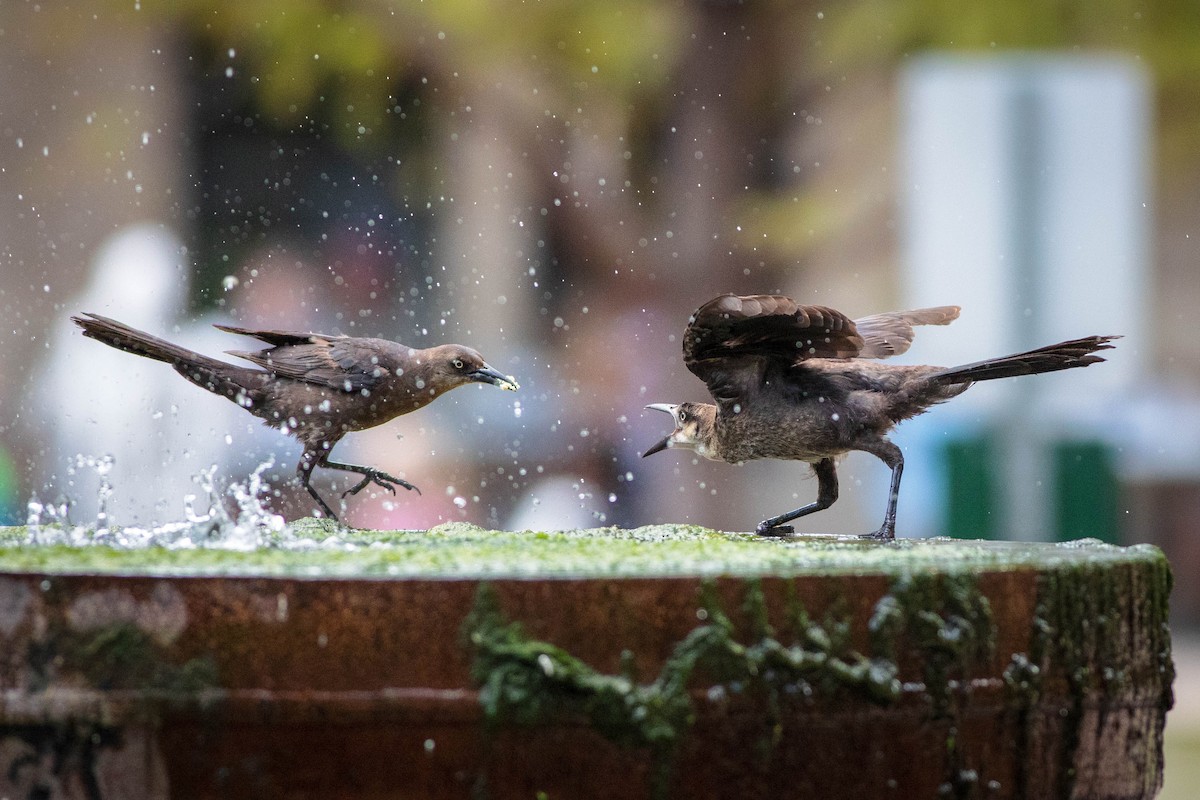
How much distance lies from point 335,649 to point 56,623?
45 cm

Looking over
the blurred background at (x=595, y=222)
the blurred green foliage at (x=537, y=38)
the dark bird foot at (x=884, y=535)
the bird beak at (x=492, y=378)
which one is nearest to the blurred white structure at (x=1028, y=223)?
the blurred background at (x=595, y=222)

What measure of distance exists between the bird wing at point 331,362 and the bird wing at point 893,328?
169 centimetres

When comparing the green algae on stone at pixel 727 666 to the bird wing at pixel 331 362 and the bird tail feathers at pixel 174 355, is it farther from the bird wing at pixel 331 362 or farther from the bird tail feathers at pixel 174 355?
the bird wing at pixel 331 362

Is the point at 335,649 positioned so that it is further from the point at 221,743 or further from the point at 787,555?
the point at 787,555

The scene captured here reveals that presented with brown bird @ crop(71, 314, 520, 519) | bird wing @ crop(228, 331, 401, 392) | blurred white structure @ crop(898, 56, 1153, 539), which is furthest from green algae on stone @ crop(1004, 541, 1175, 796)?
blurred white structure @ crop(898, 56, 1153, 539)

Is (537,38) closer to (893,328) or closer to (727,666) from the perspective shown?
(893,328)

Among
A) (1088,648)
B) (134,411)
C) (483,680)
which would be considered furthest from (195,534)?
(134,411)

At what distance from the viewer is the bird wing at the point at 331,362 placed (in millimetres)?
5168

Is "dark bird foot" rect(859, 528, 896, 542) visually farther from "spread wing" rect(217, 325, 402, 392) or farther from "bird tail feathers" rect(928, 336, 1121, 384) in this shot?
"spread wing" rect(217, 325, 402, 392)

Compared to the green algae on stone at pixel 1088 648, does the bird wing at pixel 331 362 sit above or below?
above

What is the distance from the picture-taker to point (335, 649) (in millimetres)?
2367

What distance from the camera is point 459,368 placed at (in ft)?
17.5

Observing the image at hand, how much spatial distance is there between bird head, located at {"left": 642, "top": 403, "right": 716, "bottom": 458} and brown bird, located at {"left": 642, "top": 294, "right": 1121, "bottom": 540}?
0.13 m

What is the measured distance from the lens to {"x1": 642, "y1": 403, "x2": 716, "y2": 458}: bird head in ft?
16.7
